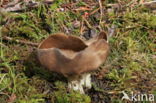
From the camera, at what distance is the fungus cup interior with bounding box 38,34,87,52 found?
2.59 meters

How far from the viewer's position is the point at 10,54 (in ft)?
9.32

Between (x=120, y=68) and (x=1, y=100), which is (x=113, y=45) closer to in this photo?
(x=120, y=68)

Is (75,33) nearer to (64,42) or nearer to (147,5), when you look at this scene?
(64,42)

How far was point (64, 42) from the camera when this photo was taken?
268cm

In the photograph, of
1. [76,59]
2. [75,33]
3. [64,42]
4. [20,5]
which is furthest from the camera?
[20,5]

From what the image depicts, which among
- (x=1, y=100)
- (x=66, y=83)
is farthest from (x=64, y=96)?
(x=1, y=100)

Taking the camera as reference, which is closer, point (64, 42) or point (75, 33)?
point (64, 42)

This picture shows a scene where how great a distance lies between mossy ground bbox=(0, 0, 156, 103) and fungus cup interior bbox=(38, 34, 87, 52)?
0.84ft

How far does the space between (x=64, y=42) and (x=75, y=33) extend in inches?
16.3

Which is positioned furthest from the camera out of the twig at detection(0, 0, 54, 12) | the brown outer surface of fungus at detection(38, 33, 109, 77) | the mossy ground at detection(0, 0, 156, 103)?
the twig at detection(0, 0, 54, 12)

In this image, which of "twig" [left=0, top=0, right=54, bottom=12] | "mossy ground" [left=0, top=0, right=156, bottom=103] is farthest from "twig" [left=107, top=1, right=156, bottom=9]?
"twig" [left=0, top=0, right=54, bottom=12]

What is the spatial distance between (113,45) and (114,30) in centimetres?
20

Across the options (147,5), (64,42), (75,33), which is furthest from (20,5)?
(147,5)

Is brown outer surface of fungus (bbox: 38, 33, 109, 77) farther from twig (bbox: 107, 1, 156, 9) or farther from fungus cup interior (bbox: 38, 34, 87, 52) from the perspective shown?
twig (bbox: 107, 1, 156, 9)
